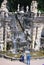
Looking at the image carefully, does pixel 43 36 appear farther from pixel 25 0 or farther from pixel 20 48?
pixel 25 0

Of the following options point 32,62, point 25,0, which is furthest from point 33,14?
point 25,0

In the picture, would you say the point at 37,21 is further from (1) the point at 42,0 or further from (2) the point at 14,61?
(1) the point at 42,0

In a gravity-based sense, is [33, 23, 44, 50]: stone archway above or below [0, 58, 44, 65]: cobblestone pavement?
above

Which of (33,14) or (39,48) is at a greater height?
(33,14)

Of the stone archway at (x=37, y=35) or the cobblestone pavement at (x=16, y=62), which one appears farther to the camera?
the stone archway at (x=37, y=35)

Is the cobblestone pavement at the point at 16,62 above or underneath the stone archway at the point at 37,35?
underneath

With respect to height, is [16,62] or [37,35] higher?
[37,35]

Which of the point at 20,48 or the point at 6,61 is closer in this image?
the point at 6,61

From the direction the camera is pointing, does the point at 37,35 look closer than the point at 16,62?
No

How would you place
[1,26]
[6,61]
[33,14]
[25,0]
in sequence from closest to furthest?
[6,61] < [1,26] < [33,14] < [25,0]

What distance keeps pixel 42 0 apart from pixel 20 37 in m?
15.3

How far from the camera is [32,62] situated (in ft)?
105

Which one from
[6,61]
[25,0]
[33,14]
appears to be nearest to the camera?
[6,61]

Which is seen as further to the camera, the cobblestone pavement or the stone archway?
the stone archway
